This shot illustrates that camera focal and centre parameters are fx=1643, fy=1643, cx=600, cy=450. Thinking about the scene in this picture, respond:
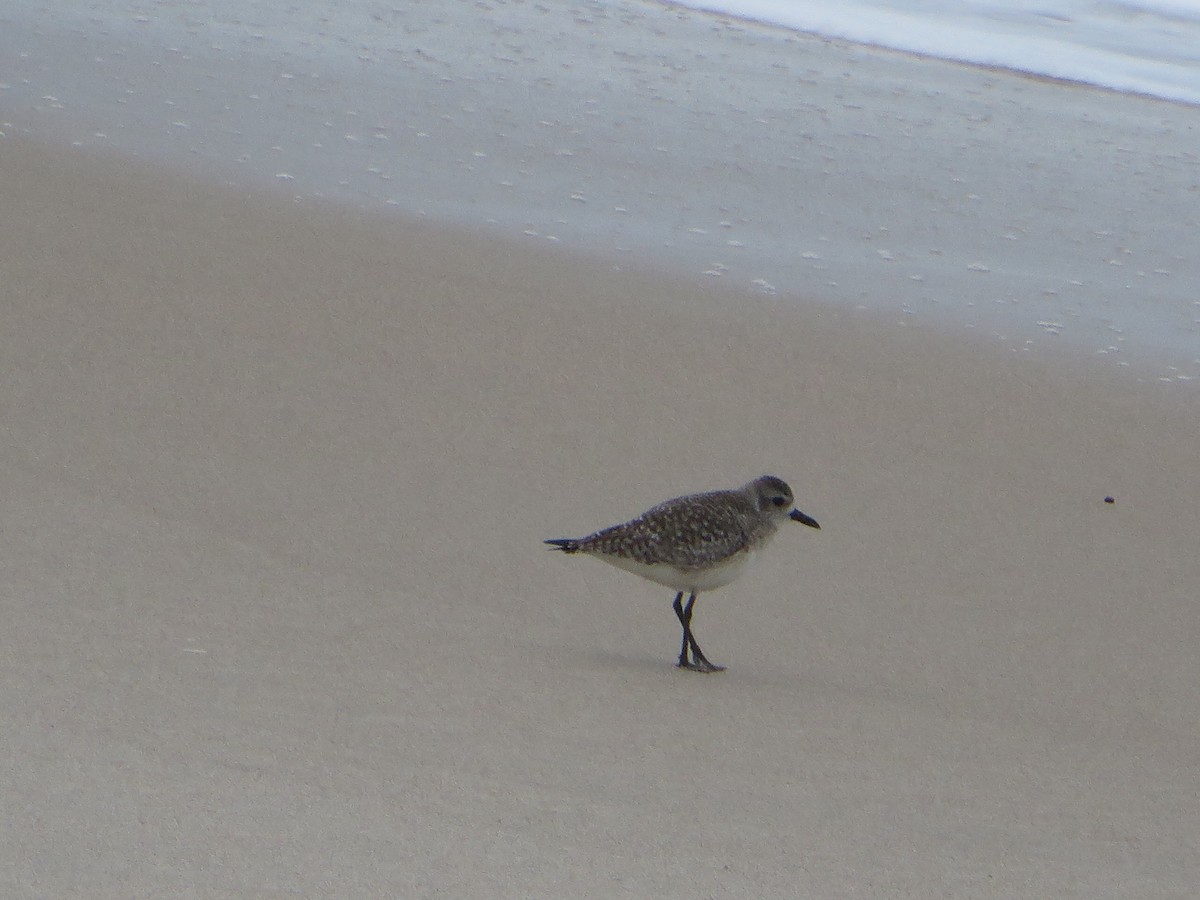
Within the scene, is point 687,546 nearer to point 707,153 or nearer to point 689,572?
point 689,572

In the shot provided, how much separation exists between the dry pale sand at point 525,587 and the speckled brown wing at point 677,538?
0.92 ft

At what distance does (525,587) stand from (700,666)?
64cm

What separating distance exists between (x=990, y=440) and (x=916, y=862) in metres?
3.01

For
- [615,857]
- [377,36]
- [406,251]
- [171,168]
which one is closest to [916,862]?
[615,857]

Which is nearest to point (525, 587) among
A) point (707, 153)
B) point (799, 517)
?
point (799, 517)

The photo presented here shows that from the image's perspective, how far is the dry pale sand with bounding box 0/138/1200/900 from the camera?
2.99m

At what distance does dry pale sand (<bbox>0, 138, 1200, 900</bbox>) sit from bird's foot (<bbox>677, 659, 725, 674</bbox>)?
5 centimetres

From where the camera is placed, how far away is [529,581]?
469 centimetres

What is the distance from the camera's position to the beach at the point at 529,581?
2.99 meters

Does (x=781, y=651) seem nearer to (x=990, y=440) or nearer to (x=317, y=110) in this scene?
→ (x=990, y=440)

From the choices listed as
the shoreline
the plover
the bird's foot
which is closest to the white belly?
the plover

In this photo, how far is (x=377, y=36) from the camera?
10531mm

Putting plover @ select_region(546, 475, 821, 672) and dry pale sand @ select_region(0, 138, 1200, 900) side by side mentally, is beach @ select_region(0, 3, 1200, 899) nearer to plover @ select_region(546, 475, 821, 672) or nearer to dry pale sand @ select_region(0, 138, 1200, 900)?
dry pale sand @ select_region(0, 138, 1200, 900)

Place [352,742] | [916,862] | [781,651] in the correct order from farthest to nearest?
1. [781,651]
2. [352,742]
3. [916,862]
